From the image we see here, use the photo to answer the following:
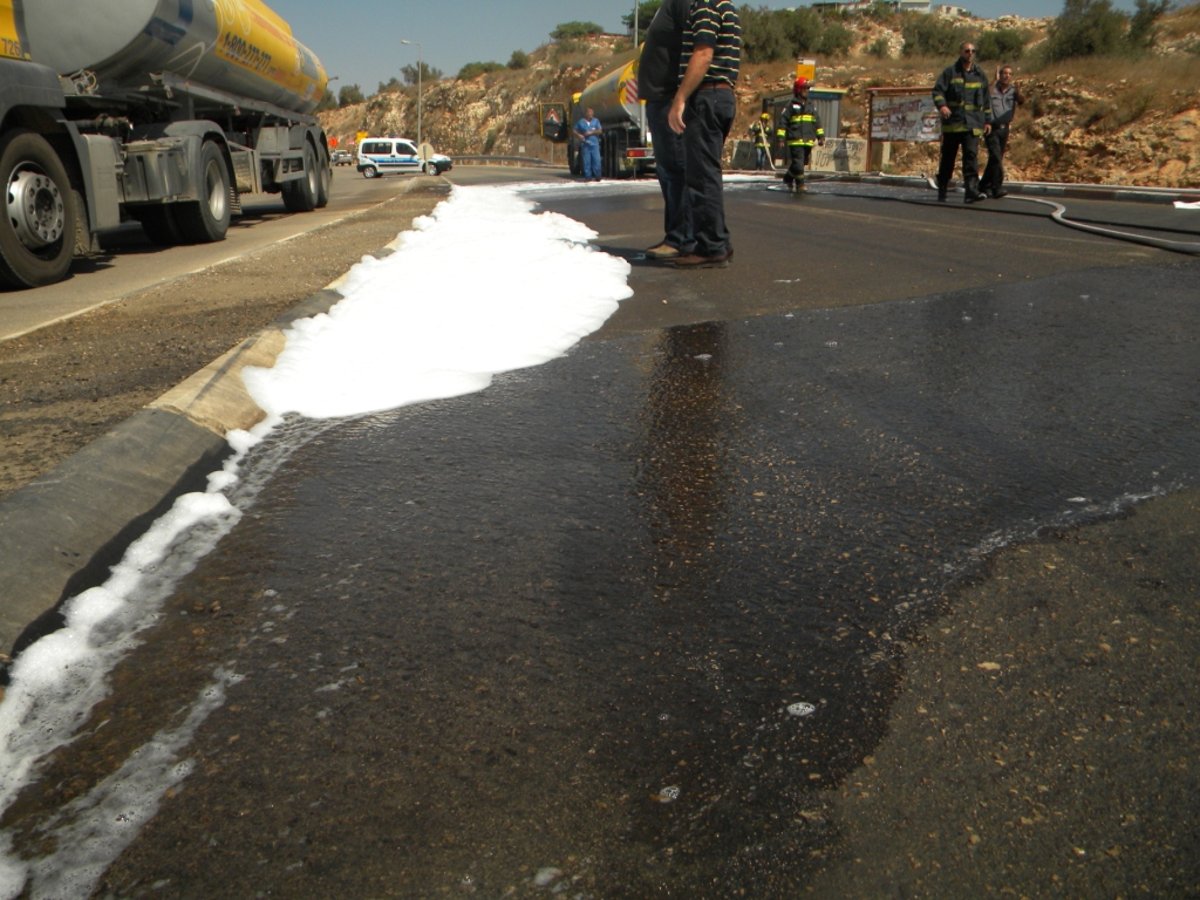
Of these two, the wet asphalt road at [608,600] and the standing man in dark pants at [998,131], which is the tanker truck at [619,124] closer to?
the standing man in dark pants at [998,131]

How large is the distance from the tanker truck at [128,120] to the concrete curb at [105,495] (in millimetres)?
5158

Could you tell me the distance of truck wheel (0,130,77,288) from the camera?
26.1 ft

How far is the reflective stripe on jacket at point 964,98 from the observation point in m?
13.8

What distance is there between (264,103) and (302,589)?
15.7 metres

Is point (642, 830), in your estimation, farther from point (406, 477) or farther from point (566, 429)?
point (566, 429)

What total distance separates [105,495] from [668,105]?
6.25 m

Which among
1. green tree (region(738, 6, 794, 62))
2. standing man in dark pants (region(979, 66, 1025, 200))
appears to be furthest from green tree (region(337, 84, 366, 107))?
standing man in dark pants (region(979, 66, 1025, 200))

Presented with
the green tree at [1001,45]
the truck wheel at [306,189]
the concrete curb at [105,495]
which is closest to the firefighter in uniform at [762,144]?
the truck wheel at [306,189]

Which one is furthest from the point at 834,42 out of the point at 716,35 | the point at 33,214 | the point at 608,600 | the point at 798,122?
the point at 608,600

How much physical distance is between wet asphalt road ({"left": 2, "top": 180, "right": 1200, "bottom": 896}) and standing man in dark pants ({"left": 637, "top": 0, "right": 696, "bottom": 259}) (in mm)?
3500

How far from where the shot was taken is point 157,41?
35.2 ft

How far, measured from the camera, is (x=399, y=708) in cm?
200

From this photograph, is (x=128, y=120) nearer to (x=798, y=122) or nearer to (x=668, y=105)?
(x=668, y=105)

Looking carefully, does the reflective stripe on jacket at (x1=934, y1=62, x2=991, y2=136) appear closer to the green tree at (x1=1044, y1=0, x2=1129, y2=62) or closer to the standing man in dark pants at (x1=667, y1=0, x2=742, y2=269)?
the standing man in dark pants at (x1=667, y1=0, x2=742, y2=269)
